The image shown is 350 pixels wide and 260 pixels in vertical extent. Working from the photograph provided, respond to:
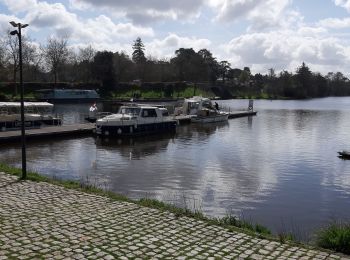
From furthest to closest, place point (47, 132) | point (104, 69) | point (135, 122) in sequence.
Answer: point (104, 69) → point (135, 122) → point (47, 132)

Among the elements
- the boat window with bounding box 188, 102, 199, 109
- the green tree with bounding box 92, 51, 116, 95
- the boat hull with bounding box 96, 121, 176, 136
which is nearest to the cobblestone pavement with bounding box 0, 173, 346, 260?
the boat hull with bounding box 96, 121, 176, 136

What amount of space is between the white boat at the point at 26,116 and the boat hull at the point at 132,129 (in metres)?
5.68

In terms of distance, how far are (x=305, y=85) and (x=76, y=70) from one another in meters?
86.2

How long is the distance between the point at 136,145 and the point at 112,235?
76.8ft

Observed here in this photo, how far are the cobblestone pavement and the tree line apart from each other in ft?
267

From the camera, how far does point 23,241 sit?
8453 mm

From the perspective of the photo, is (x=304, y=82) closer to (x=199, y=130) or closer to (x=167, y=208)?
(x=199, y=130)

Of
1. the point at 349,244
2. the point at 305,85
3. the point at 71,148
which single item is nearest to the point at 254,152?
the point at 71,148

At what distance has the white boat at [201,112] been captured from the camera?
52.3 m

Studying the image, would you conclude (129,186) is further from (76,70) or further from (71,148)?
(76,70)

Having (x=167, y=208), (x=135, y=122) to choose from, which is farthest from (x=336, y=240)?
(x=135, y=122)

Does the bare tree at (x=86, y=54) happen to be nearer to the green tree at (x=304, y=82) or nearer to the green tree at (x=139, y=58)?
the green tree at (x=139, y=58)

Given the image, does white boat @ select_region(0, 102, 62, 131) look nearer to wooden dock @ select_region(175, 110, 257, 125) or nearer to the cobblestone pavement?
wooden dock @ select_region(175, 110, 257, 125)

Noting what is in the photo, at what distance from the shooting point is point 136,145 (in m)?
32.4
